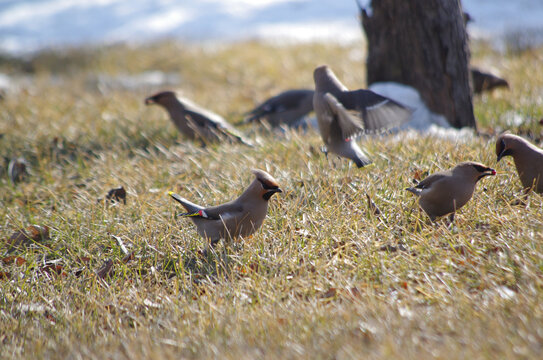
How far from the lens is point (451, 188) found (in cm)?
306

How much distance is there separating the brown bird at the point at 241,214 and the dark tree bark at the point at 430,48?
9.55 feet

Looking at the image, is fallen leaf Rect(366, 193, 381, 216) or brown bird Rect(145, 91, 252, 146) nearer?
fallen leaf Rect(366, 193, 381, 216)

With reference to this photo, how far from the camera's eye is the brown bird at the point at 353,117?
3.90 metres

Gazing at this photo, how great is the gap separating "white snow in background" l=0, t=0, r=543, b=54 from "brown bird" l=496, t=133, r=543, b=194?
8.92 m

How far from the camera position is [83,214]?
385cm

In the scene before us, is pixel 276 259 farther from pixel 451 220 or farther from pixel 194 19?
pixel 194 19

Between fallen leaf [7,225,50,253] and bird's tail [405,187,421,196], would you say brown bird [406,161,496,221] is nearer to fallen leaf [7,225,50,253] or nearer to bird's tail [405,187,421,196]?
bird's tail [405,187,421,196]

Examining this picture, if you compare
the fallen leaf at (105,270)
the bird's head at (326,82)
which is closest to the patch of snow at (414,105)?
the bird's head at (326,82)

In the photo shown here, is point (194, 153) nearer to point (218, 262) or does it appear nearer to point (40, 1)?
point (218, 262)

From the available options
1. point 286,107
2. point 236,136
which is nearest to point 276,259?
point 236,136

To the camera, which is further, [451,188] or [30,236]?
[30,236]

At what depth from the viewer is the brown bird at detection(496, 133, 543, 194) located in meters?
3.24

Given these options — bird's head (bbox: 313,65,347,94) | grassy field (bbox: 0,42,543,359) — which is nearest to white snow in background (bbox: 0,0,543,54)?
bird's head (bbox: 313,65,347,94)

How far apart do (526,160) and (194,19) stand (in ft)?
46.6
